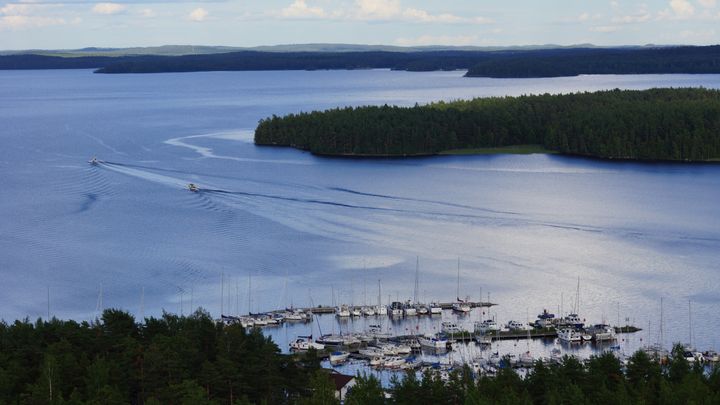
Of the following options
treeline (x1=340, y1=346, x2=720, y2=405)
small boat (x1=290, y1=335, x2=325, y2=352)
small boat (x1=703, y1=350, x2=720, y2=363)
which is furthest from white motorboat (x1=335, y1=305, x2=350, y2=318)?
small boat (x1=703, y1=350, x2=720, y2=363)

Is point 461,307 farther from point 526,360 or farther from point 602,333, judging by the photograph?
point 526,360

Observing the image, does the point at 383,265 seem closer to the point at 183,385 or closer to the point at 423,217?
the point at 423,217

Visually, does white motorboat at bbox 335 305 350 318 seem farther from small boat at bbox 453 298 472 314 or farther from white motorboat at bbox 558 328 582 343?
white motorboat at bbox 558 328 582 343

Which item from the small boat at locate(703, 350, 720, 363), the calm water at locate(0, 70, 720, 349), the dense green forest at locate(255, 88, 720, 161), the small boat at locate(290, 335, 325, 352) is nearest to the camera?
the small boat at locate(703, 350, 720, 363)

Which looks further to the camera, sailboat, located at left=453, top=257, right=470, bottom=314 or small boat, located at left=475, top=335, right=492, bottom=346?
sailboat, located at left=453, top=257, right=470, bottom=314

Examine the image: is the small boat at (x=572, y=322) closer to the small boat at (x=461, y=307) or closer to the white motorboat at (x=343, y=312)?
the small boat at (x=461, y=307)

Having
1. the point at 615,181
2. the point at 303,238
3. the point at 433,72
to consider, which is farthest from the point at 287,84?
the point at 303,238
